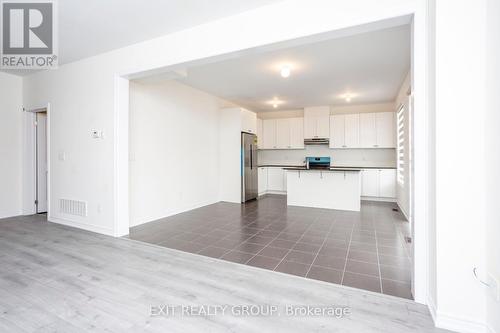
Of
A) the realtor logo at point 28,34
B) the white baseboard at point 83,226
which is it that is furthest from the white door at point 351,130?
the realtor logo at point 28,34

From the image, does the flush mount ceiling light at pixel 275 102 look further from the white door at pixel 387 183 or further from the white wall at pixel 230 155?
the white door at pixel 387 183

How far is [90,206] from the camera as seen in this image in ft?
13.0

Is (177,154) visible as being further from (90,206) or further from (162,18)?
(162,18)

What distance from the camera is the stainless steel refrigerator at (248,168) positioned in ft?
21.4

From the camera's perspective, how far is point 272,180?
796 centimetres

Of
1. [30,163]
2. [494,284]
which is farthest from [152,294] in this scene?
[30,163]

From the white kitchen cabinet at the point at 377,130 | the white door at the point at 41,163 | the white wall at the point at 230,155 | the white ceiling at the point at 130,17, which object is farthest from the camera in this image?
the white kitchen cabinet at the point at 377,130

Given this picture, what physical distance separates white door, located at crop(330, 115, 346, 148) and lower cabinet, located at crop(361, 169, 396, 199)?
44.5 inches

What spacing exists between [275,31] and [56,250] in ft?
12.1

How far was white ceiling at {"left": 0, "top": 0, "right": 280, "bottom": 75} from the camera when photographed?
2527 mm

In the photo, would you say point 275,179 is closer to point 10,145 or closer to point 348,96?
point 348,96

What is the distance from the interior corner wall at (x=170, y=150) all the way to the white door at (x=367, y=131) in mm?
4158

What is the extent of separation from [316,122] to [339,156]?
1.32m

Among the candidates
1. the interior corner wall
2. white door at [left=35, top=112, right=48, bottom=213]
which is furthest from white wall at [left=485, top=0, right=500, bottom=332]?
white door at [left=35, top=112, right=48, bottom=213]
